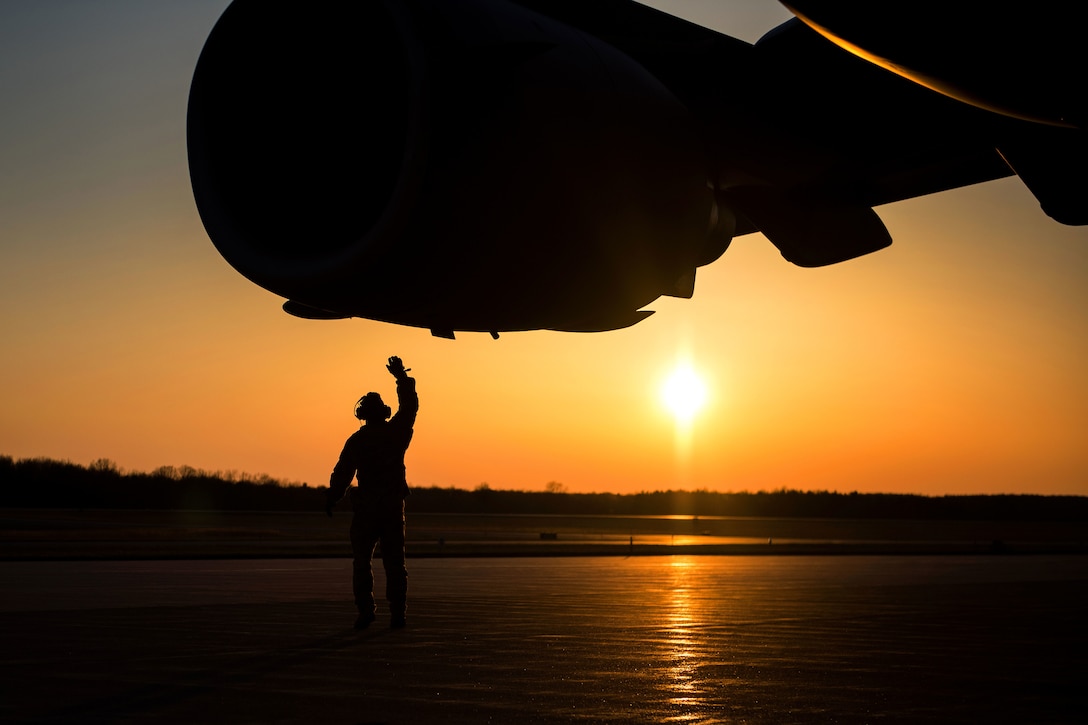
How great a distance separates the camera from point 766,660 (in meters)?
8.72

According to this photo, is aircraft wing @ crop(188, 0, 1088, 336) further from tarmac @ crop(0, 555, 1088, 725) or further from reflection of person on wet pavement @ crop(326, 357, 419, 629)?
reflection of person on wet pavement @ crop(326, 357, 419, 629)

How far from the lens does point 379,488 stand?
1037 cm

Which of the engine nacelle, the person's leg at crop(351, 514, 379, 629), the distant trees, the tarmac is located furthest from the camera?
the distant trees

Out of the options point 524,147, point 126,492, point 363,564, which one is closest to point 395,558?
point 363,564

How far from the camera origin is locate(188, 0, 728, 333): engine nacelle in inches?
123

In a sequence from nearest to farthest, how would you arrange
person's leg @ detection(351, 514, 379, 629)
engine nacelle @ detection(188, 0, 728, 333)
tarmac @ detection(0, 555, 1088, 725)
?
engine nacelle @ detection(188, 0, 728, 333)
tarmac @ detection(0, 555, 1088, 725)
person's leg @ detection(351, 514, 379, 629)

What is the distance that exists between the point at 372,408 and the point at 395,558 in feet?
4.24

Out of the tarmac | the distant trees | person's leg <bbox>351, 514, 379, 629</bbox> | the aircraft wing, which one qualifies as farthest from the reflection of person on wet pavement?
the distant trees

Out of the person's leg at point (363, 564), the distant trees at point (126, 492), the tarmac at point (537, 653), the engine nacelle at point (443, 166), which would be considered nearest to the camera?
the engine nacelle at point (443, 166)

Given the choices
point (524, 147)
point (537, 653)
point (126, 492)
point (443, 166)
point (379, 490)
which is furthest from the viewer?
point (126, 492)

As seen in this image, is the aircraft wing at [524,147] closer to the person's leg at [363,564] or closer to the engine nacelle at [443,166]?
the engine nacelle at [443,166]

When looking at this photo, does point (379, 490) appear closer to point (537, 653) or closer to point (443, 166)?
point (537, 653)

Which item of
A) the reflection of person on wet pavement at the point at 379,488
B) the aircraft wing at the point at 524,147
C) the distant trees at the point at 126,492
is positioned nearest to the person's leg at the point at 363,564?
→ the reflection of person on wet pavement at the point at 379,488

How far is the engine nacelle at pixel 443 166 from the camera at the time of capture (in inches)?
123
